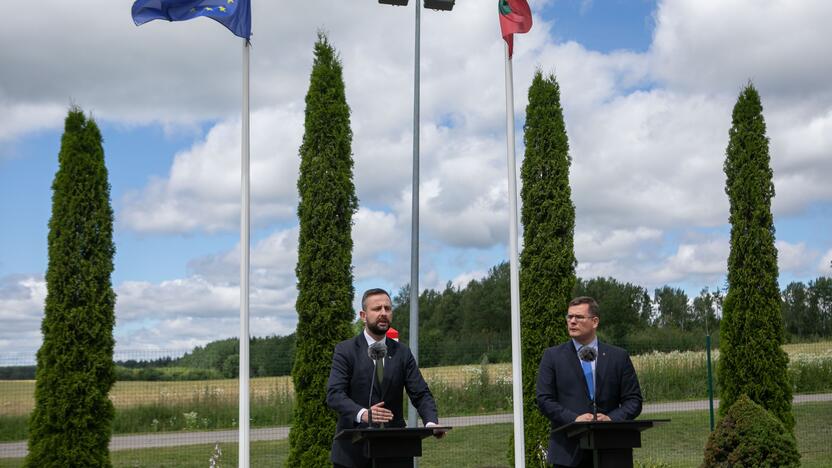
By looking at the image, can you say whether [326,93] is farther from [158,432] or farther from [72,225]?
[158,432]

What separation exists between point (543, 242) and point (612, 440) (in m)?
7.73

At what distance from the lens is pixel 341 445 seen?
18.9 feet

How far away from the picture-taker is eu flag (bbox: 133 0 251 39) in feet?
27.5

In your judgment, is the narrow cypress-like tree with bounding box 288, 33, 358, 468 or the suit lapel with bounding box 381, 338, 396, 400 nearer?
the suit lapel with bounding box 381, 338, 396, 400

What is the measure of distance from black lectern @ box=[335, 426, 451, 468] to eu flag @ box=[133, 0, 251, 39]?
16.5 feet

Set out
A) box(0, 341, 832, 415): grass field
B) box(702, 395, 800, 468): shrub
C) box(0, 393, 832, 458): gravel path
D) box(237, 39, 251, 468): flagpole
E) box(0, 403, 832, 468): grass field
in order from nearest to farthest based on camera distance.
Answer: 1. box(237, 39, 251, 468): flagpole
2. box(702, 395, 800, 468): shrub
3. box(0, 393, 832, 458): gravel path
4. box(0, 403, 832, 468): grass field
5. box(0, 341, 832, 415): grass field

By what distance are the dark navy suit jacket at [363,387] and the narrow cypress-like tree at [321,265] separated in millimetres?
6211

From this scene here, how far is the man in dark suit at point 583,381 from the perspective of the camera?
19.6 ft

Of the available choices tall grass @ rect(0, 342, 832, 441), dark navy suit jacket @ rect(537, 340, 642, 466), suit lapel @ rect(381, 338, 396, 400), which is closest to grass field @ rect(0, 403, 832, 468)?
tall grass @ rect(0, 342, 832, 441)

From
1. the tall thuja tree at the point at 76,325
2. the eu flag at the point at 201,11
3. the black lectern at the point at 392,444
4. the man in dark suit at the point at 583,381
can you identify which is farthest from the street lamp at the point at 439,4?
the black lectern at the point at 392,444

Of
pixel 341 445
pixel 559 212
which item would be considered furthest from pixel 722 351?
pixel 341 445

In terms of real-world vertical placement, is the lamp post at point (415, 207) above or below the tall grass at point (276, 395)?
above

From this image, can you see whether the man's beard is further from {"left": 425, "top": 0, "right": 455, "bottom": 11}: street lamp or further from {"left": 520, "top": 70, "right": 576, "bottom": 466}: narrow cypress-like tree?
{"left": 425, "top": 0, "right": 455, "bottom": 11}: street lamp

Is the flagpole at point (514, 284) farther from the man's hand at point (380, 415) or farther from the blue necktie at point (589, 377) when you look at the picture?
the man's hand at point (380, 415)
